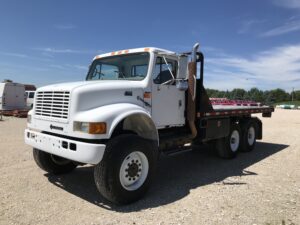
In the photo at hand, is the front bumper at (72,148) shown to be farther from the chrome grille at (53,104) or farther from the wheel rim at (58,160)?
the wheel rim at (58,160)

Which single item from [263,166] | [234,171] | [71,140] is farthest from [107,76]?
[263,166]

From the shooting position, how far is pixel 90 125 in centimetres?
438

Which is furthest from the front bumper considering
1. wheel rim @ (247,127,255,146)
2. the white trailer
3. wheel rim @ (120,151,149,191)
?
the white trailer

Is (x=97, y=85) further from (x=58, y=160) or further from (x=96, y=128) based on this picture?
(x=58, y=160)

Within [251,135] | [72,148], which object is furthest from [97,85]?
[251,135]

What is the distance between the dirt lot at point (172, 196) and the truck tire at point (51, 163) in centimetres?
17

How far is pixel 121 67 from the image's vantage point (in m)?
6.12

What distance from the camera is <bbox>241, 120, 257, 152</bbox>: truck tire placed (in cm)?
920

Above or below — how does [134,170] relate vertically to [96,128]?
below

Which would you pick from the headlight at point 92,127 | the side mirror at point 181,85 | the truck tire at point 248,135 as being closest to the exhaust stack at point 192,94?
the side mirror at point 181,85

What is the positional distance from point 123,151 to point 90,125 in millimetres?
657

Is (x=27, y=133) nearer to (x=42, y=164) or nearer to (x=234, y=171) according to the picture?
(x=42, y=164)

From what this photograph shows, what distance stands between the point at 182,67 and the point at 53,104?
99.1 inches

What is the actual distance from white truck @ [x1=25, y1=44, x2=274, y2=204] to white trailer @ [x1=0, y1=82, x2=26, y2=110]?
58.8 ft
